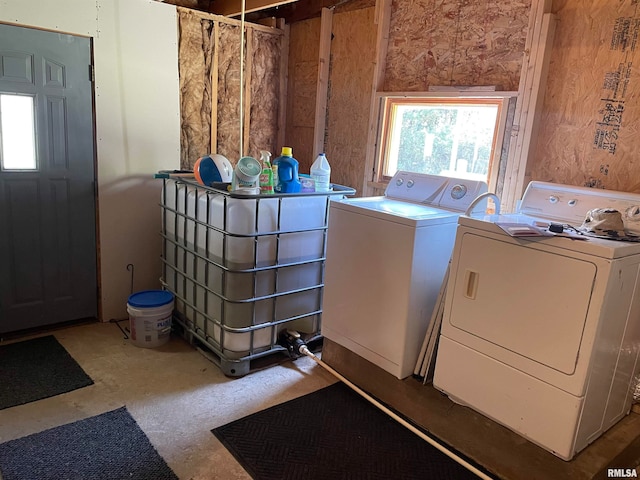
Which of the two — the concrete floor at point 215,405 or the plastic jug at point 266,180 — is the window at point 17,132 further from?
the plastic jug at point 266,180

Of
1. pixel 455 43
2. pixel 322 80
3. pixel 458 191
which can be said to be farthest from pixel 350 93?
pixel 458 191

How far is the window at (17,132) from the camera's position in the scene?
2705 mm

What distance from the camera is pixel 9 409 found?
225 cm

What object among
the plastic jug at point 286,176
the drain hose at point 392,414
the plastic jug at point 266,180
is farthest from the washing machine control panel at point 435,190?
the drain hose at point 392,414

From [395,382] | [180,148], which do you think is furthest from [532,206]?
[180,148]

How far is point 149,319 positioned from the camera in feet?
9.45

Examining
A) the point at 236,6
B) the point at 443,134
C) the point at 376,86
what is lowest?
the point at 443,134

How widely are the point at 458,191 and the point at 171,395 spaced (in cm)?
188

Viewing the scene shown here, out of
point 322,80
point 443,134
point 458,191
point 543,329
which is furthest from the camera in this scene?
point 322,80

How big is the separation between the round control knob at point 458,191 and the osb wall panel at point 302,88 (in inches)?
60.0

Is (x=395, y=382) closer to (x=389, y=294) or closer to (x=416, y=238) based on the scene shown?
(x=389, y=294)

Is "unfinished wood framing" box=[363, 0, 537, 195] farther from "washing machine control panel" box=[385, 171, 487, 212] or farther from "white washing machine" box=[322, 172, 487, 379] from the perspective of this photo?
"white washing machine" box=[322, 172, 487, 379]

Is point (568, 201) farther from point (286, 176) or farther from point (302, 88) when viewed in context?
point (302, 88)

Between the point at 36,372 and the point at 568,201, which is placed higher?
the point at 568,201
